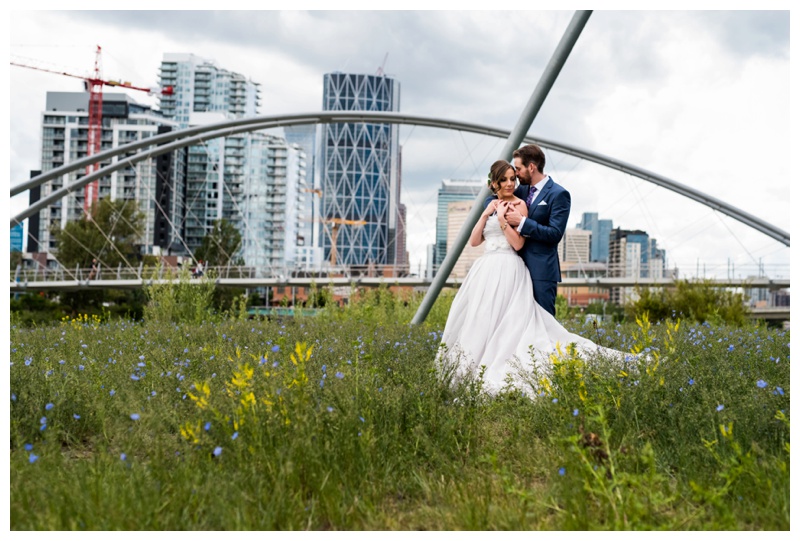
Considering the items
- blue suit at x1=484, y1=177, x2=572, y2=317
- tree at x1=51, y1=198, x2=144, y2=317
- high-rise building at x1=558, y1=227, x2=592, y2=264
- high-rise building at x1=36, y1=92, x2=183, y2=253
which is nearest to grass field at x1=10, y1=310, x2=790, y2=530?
blue suit at x1=484, y1=177, x2=572, y2=317

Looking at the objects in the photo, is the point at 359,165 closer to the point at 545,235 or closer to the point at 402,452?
the point at 545,235

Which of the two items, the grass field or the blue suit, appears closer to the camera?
the grass field

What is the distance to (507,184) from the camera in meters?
4.79

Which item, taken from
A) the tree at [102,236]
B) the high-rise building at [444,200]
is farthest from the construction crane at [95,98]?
the high-rise building at [444,200]

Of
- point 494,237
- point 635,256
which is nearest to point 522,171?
point 494,237

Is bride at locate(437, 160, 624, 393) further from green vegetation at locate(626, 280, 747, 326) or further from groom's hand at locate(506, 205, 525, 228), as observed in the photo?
green vegetation at locate(626, 280, 747, 326)

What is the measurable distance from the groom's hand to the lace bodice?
0.14 m

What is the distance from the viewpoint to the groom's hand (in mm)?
4727

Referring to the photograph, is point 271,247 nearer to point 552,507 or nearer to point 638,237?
point 638,237

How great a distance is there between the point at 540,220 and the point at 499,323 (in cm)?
81

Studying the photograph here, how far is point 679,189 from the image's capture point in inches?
968

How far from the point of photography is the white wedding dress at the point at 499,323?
4.54 m

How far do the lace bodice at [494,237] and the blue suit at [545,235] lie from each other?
0.49ft
